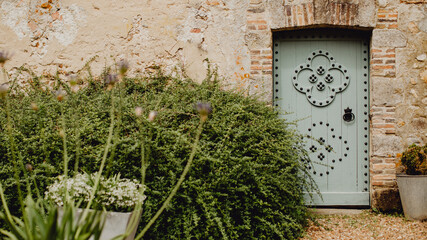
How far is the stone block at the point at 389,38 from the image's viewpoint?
4.86 metres

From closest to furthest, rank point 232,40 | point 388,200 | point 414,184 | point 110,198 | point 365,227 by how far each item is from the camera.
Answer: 1. point 110,198
2. point 365,227
3. point 414,184
4. point 388,200
5. point 232,40

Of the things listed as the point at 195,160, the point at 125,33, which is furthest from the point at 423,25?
the point at 125,33

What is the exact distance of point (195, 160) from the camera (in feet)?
11.7

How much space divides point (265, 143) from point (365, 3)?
2370 millimetres

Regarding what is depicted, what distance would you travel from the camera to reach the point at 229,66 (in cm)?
510

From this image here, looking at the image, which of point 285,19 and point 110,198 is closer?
point 110,198

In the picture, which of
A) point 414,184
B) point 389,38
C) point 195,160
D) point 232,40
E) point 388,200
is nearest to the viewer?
point 195,160

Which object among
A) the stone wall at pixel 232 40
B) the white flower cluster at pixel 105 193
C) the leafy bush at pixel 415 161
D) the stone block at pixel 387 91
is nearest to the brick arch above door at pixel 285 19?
the stone wall at pixel 232 40

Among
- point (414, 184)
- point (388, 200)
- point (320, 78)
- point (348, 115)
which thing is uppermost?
point (320, 78)

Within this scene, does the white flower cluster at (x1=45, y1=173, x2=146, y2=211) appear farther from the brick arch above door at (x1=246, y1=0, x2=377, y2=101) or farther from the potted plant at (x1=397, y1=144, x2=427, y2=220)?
the potted plant at (x1=397, y1=144, x2=427, y2=220)

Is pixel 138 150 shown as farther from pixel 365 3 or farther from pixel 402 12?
pixel 402 12

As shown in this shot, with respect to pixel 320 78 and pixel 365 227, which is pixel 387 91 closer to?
pixel 320 78

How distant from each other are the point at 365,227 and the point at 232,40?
109 inches

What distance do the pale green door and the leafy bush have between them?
22.7 inches
